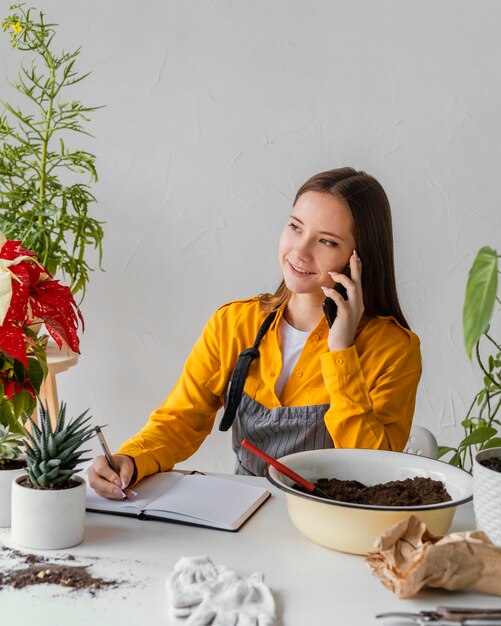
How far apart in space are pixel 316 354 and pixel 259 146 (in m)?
1.19

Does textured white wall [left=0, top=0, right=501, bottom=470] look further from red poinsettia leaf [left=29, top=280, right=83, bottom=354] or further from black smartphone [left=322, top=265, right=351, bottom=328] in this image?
red poinsettia leaf [left=29, top=280, right=83, bottom=354]

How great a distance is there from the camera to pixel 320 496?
1.19m

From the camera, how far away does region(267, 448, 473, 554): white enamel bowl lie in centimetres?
109

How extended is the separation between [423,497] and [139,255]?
74.3 inches

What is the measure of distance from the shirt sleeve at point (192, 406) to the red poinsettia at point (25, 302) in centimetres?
50

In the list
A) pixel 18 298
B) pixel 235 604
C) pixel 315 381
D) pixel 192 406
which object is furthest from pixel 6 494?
pixel 315 381

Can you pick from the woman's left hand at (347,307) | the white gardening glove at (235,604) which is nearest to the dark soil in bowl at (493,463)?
the white gardening glove at (235,604)

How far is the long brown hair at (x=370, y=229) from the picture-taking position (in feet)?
5.86

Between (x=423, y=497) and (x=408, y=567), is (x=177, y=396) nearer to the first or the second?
(x=423, y=497)

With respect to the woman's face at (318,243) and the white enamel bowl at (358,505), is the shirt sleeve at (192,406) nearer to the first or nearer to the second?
the woman's face at (318,243)

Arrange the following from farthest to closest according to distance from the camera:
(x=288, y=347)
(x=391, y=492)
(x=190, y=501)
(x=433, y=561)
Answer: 1. (x=288, y=347)
2. (x=190, y=501)
3. (x=391, y=492)
4. (x=433, y=561)

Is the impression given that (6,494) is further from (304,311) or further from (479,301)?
(304,311)

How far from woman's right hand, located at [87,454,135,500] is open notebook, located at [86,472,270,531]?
12mm

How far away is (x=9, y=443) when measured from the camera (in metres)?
1.20
